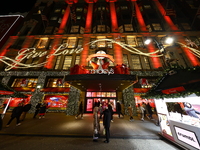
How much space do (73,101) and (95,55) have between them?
27.0ft

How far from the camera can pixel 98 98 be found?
13969 mm

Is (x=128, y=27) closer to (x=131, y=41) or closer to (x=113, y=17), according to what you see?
(x=131, y=41)

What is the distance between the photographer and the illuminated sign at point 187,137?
3507 mm

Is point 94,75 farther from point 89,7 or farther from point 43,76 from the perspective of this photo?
point 89,7

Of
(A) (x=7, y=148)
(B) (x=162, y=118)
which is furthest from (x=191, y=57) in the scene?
(A) (x=7, y=148)

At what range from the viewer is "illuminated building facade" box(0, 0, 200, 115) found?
10.2 metres

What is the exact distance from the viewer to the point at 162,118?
18.1 ft

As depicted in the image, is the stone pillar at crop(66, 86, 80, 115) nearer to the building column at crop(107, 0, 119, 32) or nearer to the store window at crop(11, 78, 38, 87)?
the store window at crop(11, 78, 38, 87)

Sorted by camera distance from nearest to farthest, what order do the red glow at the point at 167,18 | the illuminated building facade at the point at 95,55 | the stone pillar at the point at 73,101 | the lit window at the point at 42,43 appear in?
the illuminated building facade at the point at 95,55, the stone pillar at the point at 73,101, the lit window at the point at 42,43, the red glow at the point at 167,18

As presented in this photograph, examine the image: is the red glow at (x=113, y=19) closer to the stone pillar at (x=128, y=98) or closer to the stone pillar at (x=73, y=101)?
the stone pillar at (x=128, y=98)

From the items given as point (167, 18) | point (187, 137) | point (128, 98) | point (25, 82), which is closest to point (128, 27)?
point (167, 18)

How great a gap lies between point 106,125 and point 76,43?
681 inches

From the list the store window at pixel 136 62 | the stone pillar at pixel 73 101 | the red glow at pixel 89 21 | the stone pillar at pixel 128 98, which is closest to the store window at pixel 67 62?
the stone pillar at pixel 73 101

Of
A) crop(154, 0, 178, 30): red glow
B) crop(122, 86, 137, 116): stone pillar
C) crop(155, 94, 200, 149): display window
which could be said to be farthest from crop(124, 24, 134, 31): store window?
crop(155, 94, 200, 149): display window
